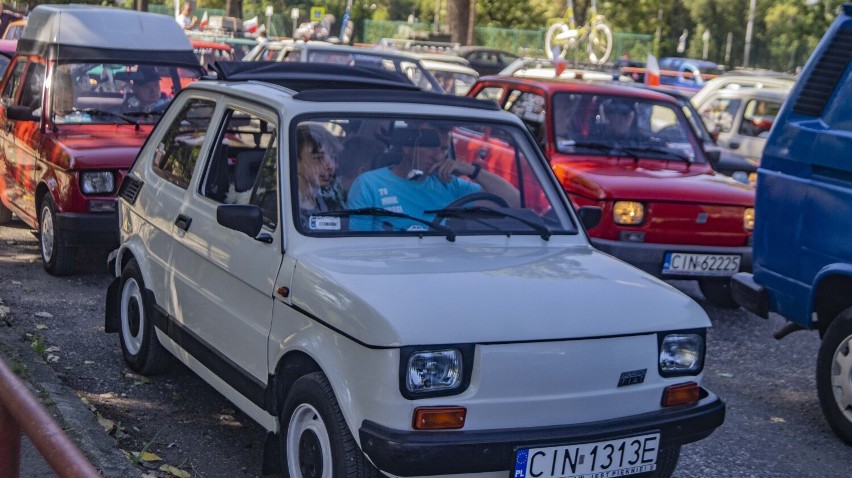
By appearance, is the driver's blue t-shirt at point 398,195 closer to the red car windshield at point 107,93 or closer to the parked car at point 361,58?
the red car windshield at point 107,93

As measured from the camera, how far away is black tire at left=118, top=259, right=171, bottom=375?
6.13m

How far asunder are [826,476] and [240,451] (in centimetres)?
272

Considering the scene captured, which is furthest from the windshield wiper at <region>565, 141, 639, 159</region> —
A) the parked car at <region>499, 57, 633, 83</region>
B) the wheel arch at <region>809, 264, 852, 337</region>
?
the parked car at <region>499, 57, 633, 83</region>

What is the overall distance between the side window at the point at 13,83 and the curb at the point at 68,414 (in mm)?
4032

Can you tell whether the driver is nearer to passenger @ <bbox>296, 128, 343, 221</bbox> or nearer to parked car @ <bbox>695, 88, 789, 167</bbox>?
passenger @ <bbox>296, 128, 343, 221</bbox>

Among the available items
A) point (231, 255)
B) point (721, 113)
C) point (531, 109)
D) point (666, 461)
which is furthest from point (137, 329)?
point (721, 113)

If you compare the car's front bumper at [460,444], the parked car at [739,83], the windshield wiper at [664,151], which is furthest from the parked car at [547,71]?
the car's front bumper at [460,444]

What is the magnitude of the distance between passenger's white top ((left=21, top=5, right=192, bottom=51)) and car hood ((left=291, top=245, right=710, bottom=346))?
6.08m

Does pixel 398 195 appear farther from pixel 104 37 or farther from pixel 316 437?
pixel 104 37

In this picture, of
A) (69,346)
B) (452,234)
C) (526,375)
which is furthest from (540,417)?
(69,346)

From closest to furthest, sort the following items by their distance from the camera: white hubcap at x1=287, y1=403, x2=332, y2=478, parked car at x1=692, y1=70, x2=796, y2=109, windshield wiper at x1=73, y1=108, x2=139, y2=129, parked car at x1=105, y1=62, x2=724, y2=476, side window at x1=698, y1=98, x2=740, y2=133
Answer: parked car at x1=105, y1=62, x2=724, y2=476 → white hubcap at x1=287, y1=403, x2=332, y2=478 → windshield wiper at x1=73, y1=108, x2=139, y2=129 → side window at x1=698, y1=98, x2=740, y2=133 → parked car at x1=692, y1=70, x2=796, y2=109

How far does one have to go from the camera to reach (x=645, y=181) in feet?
28.4

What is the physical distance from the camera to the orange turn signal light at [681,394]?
4.38 m

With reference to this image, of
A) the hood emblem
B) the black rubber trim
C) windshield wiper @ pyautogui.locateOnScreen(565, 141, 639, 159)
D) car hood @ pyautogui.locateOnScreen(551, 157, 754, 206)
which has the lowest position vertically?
the black rubber trim
